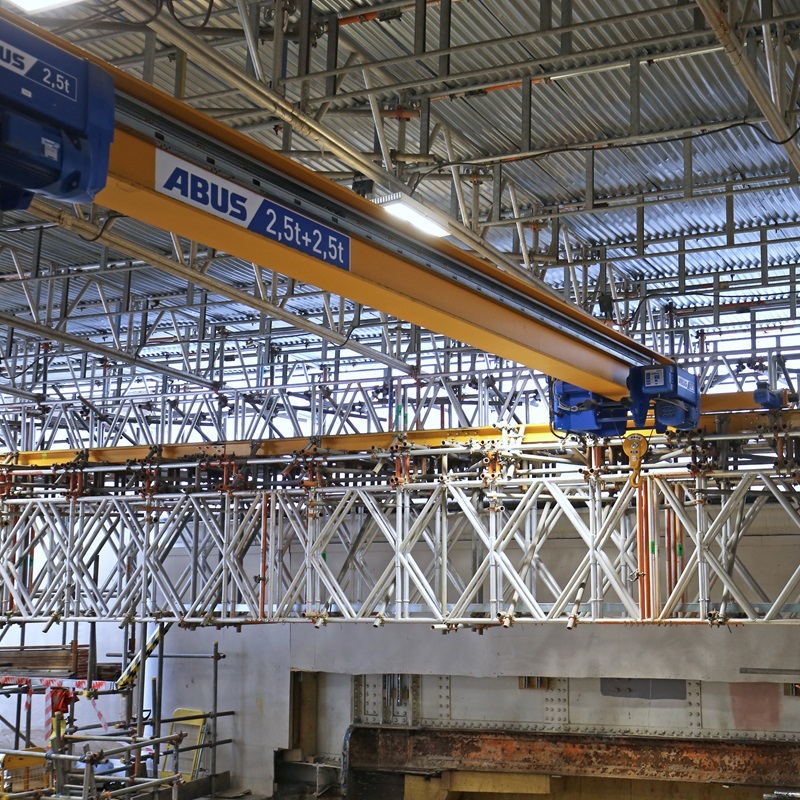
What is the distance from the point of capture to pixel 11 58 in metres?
5.72

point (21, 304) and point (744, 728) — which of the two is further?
point (21, 304)

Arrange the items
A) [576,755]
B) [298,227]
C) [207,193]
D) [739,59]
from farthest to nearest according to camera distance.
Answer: [576,755], [739,59], [298,227], [207,193]

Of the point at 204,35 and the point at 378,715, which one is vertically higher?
the point at 204,35

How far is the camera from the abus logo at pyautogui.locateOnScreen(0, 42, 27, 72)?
18.6 feet

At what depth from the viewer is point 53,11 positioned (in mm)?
12195

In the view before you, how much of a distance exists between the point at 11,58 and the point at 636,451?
9.52 meters

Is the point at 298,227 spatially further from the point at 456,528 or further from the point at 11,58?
the point at 456,528

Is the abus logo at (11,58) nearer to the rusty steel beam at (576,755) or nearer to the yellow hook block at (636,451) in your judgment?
the yellow hook block at (636,451)

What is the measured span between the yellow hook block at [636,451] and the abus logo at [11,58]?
30.8 feet

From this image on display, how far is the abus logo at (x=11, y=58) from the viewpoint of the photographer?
18.6ft

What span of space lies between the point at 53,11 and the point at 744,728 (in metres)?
13.8

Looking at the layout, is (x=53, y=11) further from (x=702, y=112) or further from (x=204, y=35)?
(x=702, y=112)

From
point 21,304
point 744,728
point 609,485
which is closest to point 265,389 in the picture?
point 21,304

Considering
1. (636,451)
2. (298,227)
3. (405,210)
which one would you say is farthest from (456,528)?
(298,227)
